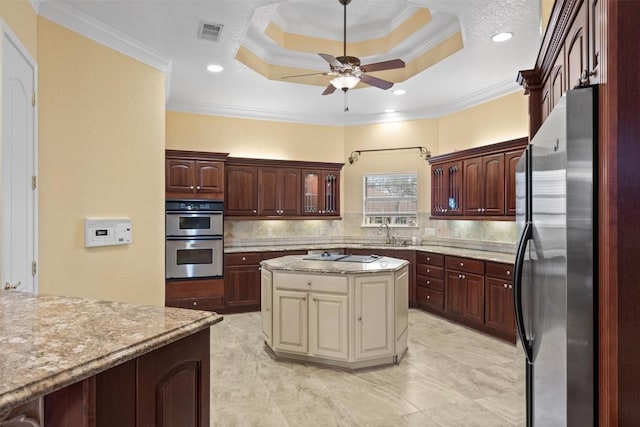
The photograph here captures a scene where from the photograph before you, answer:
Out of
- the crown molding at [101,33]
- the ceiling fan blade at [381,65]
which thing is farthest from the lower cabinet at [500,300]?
the crown molding at [101,33]

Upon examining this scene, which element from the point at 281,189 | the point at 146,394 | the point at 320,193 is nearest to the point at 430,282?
the point at 320,193

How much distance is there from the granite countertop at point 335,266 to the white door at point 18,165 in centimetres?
192

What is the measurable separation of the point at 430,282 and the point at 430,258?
1.10 feet

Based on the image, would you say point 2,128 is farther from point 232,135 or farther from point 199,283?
point 232,135

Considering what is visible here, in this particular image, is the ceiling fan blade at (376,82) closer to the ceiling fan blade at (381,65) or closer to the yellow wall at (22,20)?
the ceiling fan blade at (381,65)

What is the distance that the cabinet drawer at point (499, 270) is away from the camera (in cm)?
429

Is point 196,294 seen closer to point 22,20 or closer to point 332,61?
point 332,61

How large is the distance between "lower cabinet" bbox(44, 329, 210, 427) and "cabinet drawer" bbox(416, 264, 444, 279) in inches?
175

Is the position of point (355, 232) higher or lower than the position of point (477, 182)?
lower

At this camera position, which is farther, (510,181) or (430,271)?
(430,271)

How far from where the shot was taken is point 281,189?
6234mm

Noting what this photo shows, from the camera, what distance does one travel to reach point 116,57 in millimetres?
3467

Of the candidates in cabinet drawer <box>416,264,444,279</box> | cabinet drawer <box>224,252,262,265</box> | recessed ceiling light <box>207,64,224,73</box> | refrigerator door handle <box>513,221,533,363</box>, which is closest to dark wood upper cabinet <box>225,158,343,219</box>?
cabinet drawer <box>224,252,262,265</box>

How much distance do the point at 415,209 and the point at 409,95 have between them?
6.01 ft
